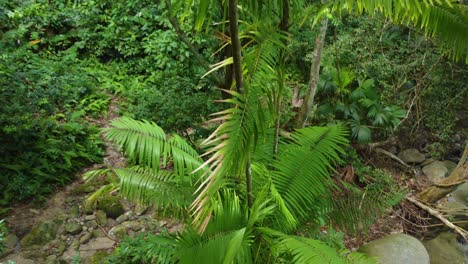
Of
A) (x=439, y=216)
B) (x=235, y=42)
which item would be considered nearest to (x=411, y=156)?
(x=439, y=216)

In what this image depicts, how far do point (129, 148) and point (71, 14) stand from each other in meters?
5.12

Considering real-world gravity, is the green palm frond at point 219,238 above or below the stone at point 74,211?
above

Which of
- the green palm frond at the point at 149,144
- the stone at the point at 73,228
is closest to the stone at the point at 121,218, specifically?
the stone at the point at 73,228

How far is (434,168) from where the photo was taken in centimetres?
469

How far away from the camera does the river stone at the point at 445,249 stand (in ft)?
11.8

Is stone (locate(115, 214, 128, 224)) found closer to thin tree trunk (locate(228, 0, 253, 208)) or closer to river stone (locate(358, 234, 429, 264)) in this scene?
river stone (locate(358, 234, 429, 264))

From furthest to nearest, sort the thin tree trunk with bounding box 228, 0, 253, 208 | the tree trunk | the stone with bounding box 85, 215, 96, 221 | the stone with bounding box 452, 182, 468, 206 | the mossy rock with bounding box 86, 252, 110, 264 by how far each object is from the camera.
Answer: the stone with bounding box 452, 182, 468, 206 < the tree trunk < the stone with bounding box 85, 215, 96, 221 < the mossy rock with bounding box 86, 252, 110, 264 < the thin tree trunk with bounding box 228, 0, 253, 208

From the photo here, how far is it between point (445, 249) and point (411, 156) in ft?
4.74

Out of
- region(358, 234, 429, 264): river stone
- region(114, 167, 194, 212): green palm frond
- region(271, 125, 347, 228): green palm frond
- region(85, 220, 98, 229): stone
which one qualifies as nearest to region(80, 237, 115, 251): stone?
region(85, 220, 98, 229): stone

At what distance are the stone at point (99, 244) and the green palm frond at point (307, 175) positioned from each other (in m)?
1.59

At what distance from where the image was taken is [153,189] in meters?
2.18

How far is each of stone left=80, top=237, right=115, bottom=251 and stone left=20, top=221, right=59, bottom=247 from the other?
0.28m

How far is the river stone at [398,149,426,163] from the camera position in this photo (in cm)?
484

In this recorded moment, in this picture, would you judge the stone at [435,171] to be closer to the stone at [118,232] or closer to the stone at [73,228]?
the stone at [118,232]
